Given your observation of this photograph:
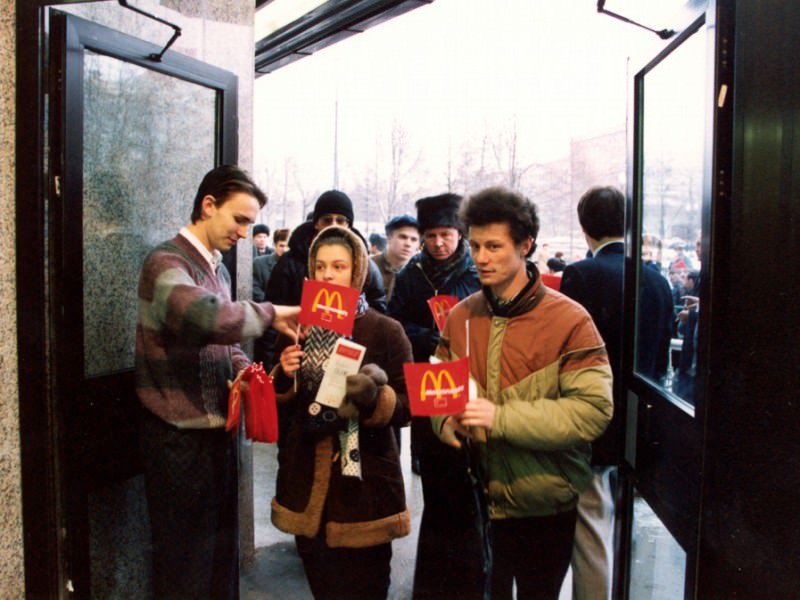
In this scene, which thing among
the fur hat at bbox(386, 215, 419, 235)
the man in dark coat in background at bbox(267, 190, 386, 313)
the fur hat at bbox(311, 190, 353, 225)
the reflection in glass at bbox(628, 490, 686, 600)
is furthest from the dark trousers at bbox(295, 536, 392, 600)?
the fur hat at bbox(386, 215, 419, 235)

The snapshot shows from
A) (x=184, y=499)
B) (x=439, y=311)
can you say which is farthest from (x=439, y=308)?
(x=184, y=499)

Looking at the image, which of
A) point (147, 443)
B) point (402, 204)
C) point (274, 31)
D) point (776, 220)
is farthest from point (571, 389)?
point (402, 204)

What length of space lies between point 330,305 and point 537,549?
98 centimetres

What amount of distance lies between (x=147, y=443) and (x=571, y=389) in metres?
1.41

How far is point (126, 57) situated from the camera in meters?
2.37

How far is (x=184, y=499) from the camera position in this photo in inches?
89.1

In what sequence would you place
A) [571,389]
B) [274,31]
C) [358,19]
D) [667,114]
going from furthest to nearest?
[274,31], [358,19], [667,114], [571,389]

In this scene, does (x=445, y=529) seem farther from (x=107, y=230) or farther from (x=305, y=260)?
(x=107, y=230)

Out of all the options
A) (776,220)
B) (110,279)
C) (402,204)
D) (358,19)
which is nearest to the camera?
(776,220)

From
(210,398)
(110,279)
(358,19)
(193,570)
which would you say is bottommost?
(193,570)

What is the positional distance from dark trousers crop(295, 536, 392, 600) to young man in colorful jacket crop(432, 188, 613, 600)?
0.42 m

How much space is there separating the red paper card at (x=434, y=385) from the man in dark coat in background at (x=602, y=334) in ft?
3.09

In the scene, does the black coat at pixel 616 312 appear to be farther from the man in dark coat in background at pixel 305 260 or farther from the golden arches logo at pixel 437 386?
the man in dark coat in background at pixel 305 260

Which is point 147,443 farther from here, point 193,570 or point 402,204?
point 402,204
